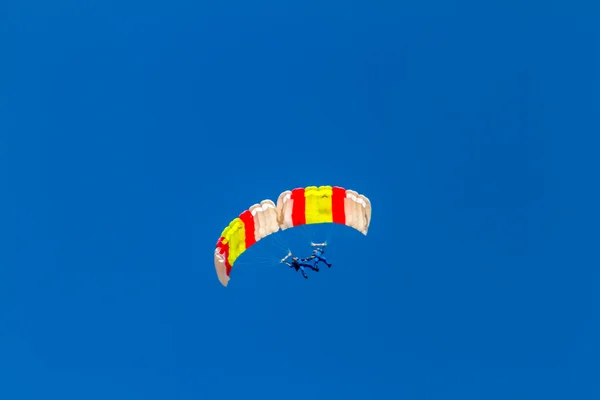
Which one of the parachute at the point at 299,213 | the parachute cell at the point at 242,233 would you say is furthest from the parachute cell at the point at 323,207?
the parachute cell at the point at 242,233

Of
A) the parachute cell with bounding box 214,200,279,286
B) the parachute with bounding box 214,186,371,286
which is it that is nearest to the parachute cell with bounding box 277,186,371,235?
the parachute with bounding box 214,186,371,286

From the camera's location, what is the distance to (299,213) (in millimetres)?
37031

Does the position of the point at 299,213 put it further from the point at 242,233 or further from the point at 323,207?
the point at 242,233

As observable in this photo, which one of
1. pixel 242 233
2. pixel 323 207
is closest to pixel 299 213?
pixel 323 207

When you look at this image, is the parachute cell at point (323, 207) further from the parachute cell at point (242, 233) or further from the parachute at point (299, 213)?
the parachute cell at point (242, 233)

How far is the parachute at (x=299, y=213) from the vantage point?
35938 mm

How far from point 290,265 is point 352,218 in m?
3.79

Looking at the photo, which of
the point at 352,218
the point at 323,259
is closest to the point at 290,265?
the point at 323,259

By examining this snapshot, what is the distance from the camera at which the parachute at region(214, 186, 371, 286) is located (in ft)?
118

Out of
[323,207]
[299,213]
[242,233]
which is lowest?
[242,233]

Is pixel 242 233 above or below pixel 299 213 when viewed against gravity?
below

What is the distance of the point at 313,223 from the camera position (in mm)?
37438

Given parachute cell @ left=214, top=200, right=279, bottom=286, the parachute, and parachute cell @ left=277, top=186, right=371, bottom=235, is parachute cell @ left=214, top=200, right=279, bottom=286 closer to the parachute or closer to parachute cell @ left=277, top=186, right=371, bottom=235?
the parachute

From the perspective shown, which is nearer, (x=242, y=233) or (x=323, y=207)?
(x=242, y=233)
